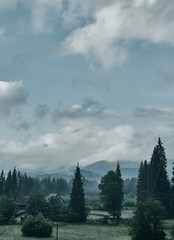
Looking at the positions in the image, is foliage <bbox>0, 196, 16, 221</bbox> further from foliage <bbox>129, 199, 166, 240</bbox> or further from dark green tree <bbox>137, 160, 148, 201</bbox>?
dark green tree <bbox>137, 160, 148, 201</bbox>

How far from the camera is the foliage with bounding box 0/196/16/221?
317 ft

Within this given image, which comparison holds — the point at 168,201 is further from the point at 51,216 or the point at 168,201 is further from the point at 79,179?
the point at 51,216

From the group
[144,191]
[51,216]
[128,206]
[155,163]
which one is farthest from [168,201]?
[128,206]

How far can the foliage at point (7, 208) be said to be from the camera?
96.8 metres

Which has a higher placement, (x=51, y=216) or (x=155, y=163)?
(x=155, y=163)

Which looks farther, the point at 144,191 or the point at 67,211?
the point at 144,191

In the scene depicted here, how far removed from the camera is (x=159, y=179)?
104062mm

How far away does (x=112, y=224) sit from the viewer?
9456 centimetres

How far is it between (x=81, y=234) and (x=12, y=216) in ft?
111

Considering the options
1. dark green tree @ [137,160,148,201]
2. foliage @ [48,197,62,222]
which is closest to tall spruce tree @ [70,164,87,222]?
foliage @ [48,197,62,222]

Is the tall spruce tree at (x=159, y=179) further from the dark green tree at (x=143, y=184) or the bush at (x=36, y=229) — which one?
the bush at (x=36, y=229)

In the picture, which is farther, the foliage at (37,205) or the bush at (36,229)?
the foliage at (37,205)

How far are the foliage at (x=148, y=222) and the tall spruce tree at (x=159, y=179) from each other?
33946 millimetres

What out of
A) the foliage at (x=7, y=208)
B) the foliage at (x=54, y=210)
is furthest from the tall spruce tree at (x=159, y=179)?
the foliage at (x=7, y=208)
